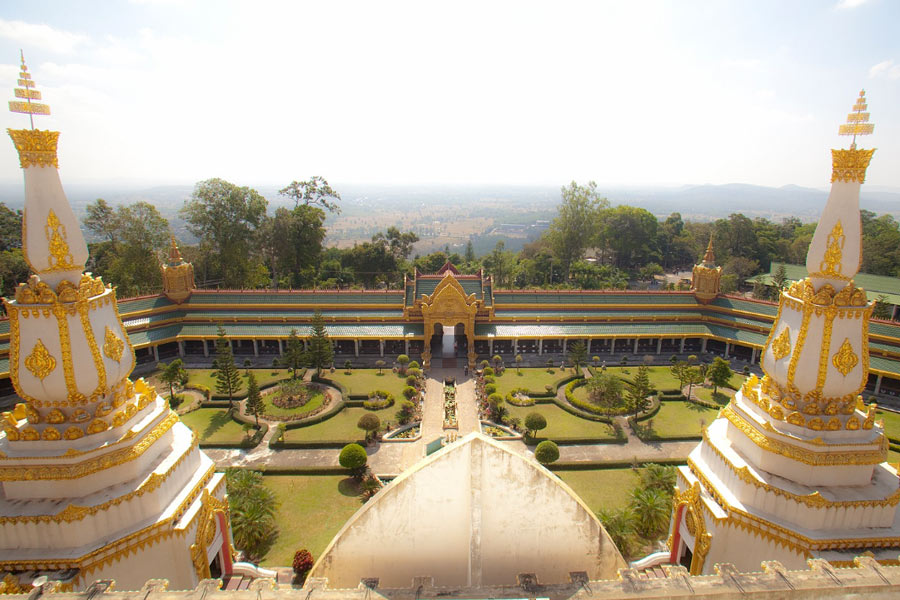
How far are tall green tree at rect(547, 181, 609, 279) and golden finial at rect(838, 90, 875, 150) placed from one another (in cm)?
4561

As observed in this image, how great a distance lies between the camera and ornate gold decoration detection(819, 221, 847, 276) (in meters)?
13.6

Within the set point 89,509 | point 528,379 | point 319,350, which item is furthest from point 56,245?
point 528,379

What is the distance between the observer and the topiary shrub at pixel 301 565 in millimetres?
16406

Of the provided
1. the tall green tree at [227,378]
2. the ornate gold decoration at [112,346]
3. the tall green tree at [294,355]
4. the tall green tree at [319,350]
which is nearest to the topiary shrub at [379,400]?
the tall green tree at [319,350]

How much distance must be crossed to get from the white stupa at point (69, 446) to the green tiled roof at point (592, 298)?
30.0 m

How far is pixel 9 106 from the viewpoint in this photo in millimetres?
12672

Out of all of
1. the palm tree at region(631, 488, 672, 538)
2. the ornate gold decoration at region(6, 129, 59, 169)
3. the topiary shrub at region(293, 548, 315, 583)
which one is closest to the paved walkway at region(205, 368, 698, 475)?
the palm tree at region(631, 488, 672, 538)

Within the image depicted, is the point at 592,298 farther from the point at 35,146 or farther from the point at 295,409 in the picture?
the point at 35,146

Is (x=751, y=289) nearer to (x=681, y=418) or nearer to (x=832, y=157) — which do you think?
(x=681, y=418)

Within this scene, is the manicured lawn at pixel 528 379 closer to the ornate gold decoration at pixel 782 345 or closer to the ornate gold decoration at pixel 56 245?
the ornate gold decoration at pixel 782 345

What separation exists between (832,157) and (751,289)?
57.1m

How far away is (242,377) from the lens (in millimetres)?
33469

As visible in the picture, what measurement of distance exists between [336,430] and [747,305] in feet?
109

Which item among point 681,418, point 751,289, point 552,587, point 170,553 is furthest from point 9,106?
point 751,289
